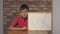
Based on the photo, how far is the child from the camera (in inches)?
33.4

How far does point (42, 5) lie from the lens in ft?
2.79

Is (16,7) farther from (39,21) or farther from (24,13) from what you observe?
(39,21)

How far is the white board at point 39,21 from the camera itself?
0.84m

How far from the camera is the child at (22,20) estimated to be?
33.4 inches

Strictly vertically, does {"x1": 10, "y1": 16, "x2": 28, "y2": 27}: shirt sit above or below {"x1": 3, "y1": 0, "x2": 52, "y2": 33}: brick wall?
below

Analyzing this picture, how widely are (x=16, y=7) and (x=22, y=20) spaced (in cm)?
10

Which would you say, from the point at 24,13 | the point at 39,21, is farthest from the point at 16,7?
the point at 39,21

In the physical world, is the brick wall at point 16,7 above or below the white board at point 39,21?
above

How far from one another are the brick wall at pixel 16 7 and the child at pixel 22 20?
0.03 metres

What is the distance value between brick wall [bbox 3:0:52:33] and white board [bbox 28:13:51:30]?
36 millimetres

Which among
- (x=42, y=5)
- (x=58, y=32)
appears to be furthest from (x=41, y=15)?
(x=58, y=32)

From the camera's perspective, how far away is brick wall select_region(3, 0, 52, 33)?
2.78 ft

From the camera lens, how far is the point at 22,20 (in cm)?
85

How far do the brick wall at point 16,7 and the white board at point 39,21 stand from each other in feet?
0.12
